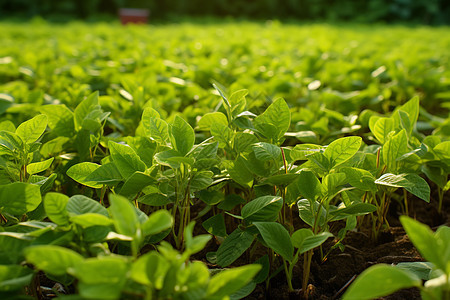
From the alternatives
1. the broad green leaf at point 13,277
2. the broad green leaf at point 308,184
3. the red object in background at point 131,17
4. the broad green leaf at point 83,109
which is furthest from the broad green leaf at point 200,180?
the red object in background at point 131,17

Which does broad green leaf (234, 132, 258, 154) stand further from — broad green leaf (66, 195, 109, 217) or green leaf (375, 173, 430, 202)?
broad green leaf (66, 195, 109, 217)

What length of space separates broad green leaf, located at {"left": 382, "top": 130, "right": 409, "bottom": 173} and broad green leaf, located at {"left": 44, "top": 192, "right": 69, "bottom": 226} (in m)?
0.87

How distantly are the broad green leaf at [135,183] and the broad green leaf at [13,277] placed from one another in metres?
0.30

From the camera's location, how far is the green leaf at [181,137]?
115 centimetres

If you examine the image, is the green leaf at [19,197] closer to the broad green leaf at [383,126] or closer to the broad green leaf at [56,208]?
the broad green leaf at [56,208]

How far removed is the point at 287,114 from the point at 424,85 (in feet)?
5.67

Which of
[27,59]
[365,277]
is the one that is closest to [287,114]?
[365,277]

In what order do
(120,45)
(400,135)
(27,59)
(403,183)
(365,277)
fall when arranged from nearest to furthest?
(365,277) → (403,183) → (400,135) → (27,59) → (120,45)

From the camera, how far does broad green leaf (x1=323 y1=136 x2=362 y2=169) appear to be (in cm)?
116

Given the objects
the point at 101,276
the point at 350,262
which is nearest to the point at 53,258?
the point at 101,276

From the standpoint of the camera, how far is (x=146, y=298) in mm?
763

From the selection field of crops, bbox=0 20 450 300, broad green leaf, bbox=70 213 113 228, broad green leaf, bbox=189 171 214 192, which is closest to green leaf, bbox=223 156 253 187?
field of crops, bbox=0 20 450 300

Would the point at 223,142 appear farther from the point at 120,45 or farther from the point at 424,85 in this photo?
the point at 120,45

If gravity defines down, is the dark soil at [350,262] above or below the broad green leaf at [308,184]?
below
